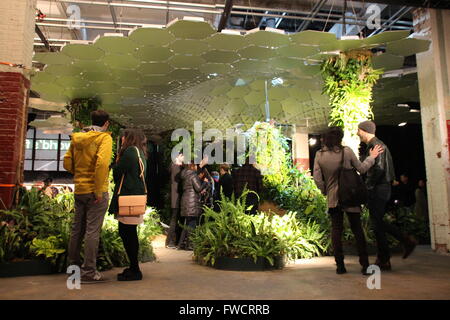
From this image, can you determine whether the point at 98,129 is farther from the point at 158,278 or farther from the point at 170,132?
the point at 170,132

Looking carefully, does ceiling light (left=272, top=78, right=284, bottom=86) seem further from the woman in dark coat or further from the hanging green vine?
the hanging green vine

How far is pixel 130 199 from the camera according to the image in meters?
3.51

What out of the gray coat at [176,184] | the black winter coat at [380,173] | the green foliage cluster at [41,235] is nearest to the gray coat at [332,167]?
the black winter coat at [380,173]

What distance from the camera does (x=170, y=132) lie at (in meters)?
12.8

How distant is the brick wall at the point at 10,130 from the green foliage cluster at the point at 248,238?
2.59m

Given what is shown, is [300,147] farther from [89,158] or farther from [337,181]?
[89,158]

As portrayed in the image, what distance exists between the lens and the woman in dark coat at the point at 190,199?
6.19m

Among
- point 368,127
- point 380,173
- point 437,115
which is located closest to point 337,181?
point 380,173

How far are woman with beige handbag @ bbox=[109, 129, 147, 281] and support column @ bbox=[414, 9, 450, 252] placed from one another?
17.0 feet

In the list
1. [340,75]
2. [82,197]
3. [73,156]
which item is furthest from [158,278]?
[340,75]

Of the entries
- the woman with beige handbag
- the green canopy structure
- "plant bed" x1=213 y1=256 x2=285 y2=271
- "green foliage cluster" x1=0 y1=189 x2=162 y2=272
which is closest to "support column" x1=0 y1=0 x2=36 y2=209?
"green foliage cluster" x1=0 y1=189 x2=162 y2=272

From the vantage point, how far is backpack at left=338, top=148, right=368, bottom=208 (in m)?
3.81

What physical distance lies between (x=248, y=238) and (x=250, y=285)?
1189mm

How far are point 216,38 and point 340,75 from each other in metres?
2.39
